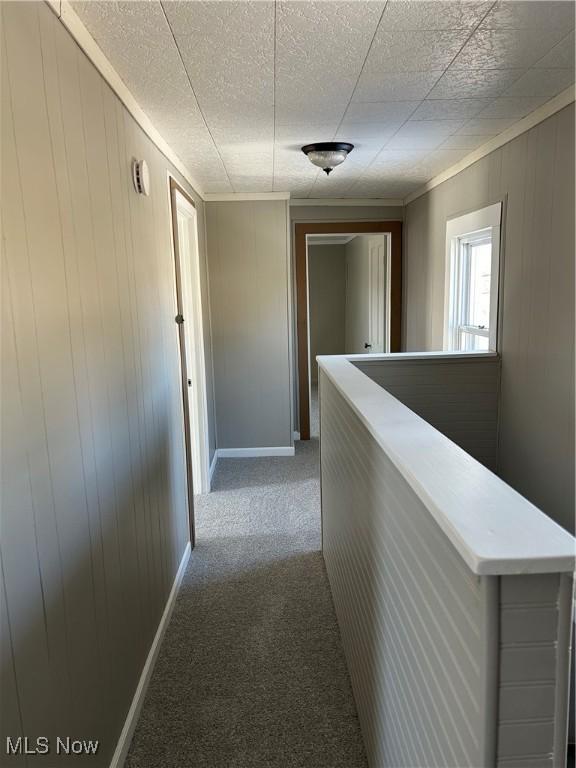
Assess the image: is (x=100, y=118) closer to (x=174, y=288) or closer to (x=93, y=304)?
(x=93, y=304)

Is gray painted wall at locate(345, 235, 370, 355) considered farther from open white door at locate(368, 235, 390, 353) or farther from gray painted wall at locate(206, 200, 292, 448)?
gray painted wall at locate(206, 200, 292, 448)

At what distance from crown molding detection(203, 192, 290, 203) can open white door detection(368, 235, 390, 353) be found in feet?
3.83

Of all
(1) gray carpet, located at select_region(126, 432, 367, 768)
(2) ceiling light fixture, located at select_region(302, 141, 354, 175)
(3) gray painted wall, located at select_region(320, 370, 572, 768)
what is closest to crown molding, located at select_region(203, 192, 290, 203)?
(2) ceiling light fixture, located at select_region(302, 141, 354, 175)

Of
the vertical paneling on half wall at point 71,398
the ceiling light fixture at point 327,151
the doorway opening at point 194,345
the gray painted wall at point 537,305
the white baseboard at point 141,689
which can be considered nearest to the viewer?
the vertical paneling on half wall at point 71,398

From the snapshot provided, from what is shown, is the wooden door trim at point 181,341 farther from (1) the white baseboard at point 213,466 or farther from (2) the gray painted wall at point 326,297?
(2) the gray painted wall at point 326,297


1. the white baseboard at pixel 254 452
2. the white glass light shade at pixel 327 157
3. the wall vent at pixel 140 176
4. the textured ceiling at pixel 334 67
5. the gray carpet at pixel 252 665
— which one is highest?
the textured ceiling at pixel 334 67

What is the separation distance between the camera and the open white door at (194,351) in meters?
3.76

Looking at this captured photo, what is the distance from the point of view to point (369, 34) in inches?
61.4

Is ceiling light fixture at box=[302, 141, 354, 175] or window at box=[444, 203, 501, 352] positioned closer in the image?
ceiling light fixture at box=[302, 141, 354, 175]

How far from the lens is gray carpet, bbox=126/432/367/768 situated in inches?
69.3

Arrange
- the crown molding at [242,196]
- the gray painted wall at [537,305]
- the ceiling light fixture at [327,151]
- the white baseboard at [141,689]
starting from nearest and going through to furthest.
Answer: the white baseboard at [141,689] < the gray painted wall at [537,305] < the ceiling light fixture at [327,151] < the crown molding at [242,196]

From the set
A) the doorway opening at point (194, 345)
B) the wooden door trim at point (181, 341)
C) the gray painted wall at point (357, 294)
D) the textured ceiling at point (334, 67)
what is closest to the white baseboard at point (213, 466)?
the doorway opening at point (194, 345)

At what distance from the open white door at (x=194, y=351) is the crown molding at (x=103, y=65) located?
3.48 ft

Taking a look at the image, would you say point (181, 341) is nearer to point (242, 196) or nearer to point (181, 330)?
point (181, 330)
